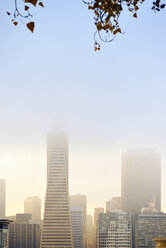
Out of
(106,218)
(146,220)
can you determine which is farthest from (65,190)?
(146,220)

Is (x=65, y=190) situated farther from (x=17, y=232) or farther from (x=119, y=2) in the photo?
(x=119, y=2)

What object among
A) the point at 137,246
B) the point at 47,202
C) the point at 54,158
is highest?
the point at 54,158

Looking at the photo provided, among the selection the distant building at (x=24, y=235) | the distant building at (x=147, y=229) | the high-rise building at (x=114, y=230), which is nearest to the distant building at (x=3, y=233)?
the high-rise building at (x=114, y=230)

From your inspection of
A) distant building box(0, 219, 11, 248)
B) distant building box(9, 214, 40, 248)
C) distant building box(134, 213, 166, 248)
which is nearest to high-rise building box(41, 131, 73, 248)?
distant building box(134, 213, 166, 248)

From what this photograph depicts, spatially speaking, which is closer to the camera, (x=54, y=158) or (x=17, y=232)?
(x=54, y=158)

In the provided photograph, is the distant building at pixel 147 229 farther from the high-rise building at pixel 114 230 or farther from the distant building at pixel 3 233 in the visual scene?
the distant building at pixel 3 233

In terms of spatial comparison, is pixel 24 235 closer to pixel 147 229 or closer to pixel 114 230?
pixel 114 230
